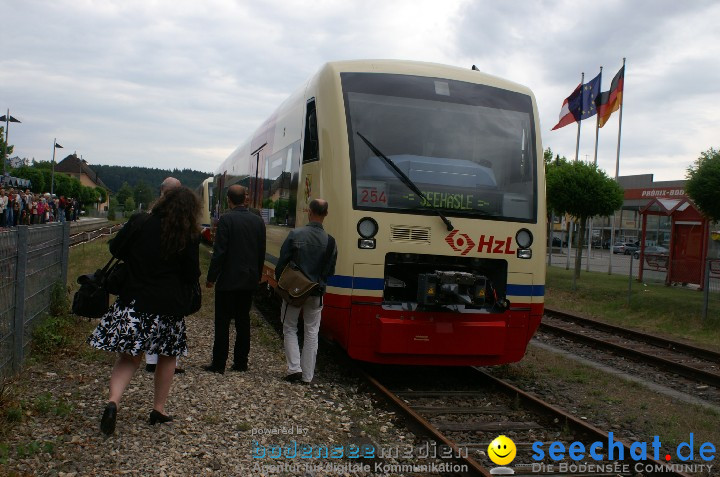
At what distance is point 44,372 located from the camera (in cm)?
637

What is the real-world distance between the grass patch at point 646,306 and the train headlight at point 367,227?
7555mm

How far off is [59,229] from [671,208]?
16.5 meters

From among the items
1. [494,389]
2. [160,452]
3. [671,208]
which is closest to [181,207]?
[160,452]

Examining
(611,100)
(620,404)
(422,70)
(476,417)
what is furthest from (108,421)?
(611,100)

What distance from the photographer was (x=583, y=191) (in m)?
20.3

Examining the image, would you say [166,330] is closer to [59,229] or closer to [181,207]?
[181,207]

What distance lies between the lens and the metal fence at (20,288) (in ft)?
18.9

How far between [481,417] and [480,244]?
1753mm

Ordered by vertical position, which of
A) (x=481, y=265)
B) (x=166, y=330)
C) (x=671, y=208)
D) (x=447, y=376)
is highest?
(x=671, y=208)

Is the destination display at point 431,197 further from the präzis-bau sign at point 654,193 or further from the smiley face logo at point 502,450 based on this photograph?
the präzis-bau sign at point 654,193

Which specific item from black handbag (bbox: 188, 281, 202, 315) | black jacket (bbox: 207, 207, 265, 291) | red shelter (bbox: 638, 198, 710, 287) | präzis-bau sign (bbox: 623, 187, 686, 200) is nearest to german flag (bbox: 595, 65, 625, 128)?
red shelter (bbox: 638, 198, 710, 287)

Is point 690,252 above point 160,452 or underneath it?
above

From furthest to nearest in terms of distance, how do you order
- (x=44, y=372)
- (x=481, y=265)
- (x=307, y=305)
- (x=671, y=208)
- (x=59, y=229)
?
(x=671, y=208) → (x=59, y=229) → (x=481, y=265) → (x=307, y=305) → (x=44, y=372)

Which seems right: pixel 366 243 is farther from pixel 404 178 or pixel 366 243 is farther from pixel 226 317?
pixel 226 317
